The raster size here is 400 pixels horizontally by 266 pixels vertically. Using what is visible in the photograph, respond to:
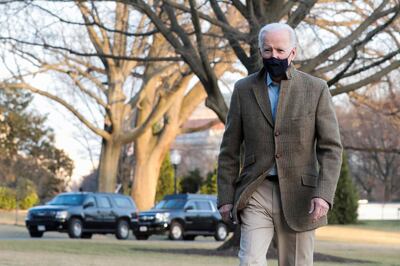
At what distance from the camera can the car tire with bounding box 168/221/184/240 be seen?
35.6 meters

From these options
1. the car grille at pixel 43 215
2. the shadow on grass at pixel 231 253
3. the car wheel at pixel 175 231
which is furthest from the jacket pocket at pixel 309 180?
the car wheel at pixel 175 231

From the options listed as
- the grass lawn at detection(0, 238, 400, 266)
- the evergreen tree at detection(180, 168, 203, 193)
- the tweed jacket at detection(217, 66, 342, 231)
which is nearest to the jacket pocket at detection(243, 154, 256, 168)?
the tweed jacket at detection(217, 66, 342, 231)

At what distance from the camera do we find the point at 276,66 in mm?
7004

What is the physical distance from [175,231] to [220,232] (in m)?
1.97

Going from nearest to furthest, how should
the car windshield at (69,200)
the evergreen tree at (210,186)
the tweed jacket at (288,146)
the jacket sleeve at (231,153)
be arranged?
the tweed jacket at (288,146), the jacket sleeve at (231,153), the car windshield at (69,200), the evergreen tree at (210,186)

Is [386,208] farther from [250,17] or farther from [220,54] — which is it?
[250,17]

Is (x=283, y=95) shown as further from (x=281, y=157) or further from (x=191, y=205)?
(x=191, y=205)

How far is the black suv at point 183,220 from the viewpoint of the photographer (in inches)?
1398

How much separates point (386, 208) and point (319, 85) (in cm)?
5892

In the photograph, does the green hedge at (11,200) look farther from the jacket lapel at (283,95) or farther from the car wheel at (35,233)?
the jacket lapel at (283,95)

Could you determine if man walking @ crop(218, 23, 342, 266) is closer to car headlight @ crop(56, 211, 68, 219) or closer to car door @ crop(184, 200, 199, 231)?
car headlight @ crop(56, 211, 68, 219)

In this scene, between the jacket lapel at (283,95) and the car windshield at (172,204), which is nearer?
the jacket lapel at (283,95)

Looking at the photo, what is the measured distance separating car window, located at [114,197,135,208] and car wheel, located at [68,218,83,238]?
2228 mm

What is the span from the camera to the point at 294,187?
7055 mm
